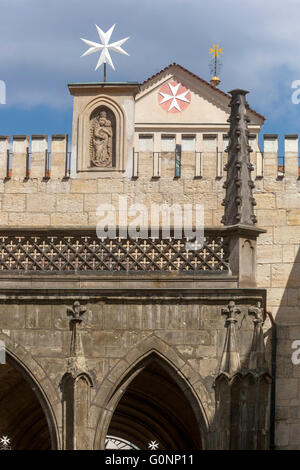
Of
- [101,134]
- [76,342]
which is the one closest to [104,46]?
[101,134]

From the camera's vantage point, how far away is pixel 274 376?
2575 centimetres

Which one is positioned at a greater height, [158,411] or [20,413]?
[158,411]

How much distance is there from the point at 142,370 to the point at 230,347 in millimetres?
1252

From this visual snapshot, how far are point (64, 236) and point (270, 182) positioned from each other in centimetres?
526

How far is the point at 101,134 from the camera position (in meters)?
27.7

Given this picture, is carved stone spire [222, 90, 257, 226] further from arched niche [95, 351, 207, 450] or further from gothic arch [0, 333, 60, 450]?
gothic arch [0, 333, 60, 450]

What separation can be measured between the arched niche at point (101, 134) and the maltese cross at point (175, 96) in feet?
31.9

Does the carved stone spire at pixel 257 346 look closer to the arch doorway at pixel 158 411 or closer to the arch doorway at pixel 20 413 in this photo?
the arch doorway at pixel 158 411

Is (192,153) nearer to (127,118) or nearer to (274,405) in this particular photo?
(127,118)

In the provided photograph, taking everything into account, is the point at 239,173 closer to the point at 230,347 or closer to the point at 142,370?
the point at 230,347

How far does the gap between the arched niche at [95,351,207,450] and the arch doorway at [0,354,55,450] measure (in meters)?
1.28

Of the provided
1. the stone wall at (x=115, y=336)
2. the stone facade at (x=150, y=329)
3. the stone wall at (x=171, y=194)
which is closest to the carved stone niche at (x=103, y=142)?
the stone wall at (x=171, y=194)

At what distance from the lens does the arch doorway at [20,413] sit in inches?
959
